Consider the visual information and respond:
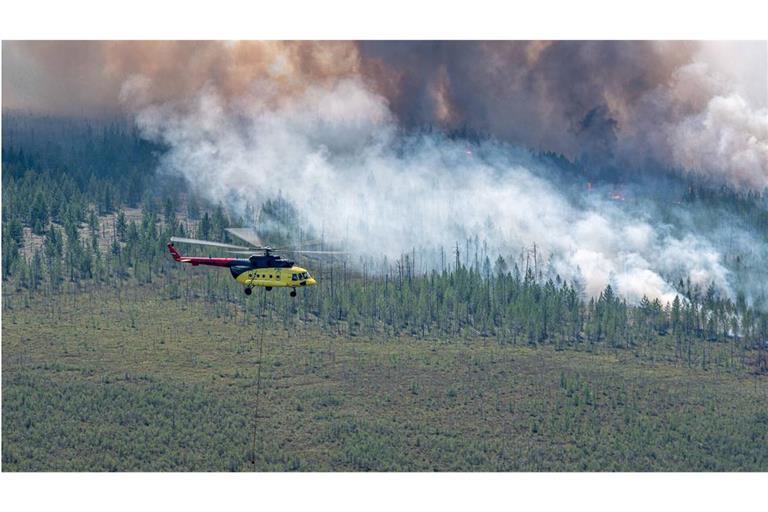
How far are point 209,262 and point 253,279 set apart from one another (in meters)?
9.27

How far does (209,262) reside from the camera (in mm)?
191125

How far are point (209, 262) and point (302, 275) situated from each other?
1271 cm

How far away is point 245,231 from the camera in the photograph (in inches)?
7451

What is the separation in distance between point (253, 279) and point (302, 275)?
22.5 ft

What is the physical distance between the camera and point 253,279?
606ft

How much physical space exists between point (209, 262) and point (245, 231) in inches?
258

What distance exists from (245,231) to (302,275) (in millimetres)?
9361
